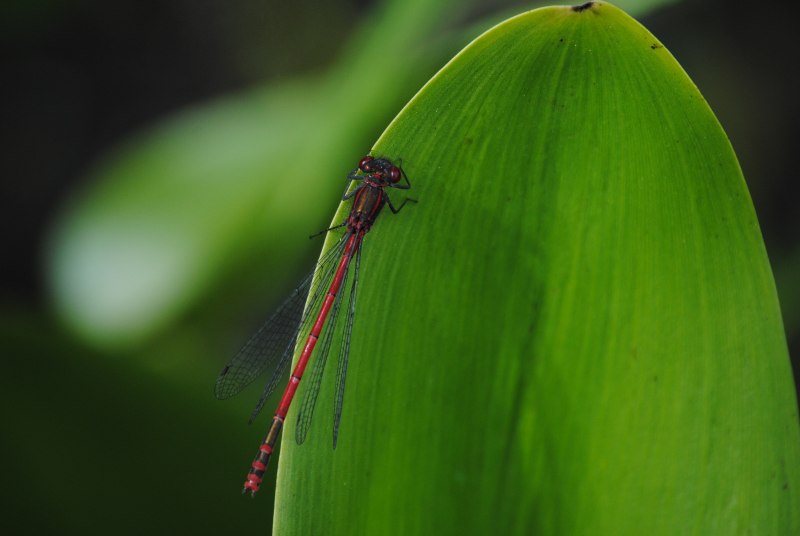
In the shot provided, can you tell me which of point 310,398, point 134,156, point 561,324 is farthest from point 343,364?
point 134,156

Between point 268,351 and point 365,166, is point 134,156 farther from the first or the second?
point 365,166

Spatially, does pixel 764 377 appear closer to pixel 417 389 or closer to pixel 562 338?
pixel 562 338

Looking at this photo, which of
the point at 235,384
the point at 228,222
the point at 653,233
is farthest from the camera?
the point at 228,222

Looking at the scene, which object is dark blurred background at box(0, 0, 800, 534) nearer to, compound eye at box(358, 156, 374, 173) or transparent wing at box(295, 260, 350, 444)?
transparent wing at box(295, 260, 350, 444)

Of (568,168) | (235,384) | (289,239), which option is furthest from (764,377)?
(289,239)

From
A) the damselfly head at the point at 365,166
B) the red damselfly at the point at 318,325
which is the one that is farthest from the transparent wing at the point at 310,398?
the damselfly head at the point at 365,166

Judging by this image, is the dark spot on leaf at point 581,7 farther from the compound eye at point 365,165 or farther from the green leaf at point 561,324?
the compound eye at point 365,165
